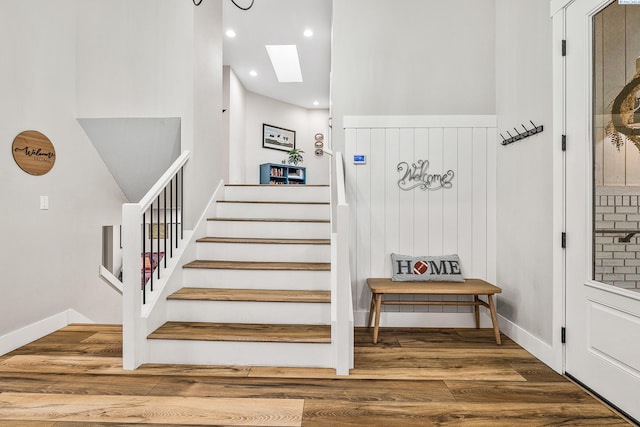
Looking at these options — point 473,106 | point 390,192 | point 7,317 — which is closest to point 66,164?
point 7,317

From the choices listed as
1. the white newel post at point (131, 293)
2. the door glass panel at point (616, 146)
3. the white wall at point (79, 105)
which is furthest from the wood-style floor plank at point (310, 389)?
the white wall at point (79, 105)

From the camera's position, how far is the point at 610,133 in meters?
1.99

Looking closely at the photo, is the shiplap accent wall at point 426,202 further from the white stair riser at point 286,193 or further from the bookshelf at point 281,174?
the bookshelf at point 281,174

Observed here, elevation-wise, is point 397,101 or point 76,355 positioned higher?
point 397,101

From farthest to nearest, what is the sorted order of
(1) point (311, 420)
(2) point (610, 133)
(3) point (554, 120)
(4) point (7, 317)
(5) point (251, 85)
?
(5) point (251, 85)
(4) point (7, 317)
(3) point (554, 120)
(2) point (610, 133)
(1) point (311, 420)

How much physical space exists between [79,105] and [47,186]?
804mm

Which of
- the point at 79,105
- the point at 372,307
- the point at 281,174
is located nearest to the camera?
the point at 372,307

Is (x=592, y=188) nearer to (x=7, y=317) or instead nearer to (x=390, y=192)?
(x=390, y=192)

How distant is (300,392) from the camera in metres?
2.05

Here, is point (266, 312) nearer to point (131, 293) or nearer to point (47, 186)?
point (131, 293)

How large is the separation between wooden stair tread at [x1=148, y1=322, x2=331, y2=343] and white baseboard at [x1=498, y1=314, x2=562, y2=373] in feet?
4.76

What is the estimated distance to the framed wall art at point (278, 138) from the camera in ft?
26.5

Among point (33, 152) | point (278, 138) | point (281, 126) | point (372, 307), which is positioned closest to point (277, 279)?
point (372, 307)

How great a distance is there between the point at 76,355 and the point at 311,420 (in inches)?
70.2
